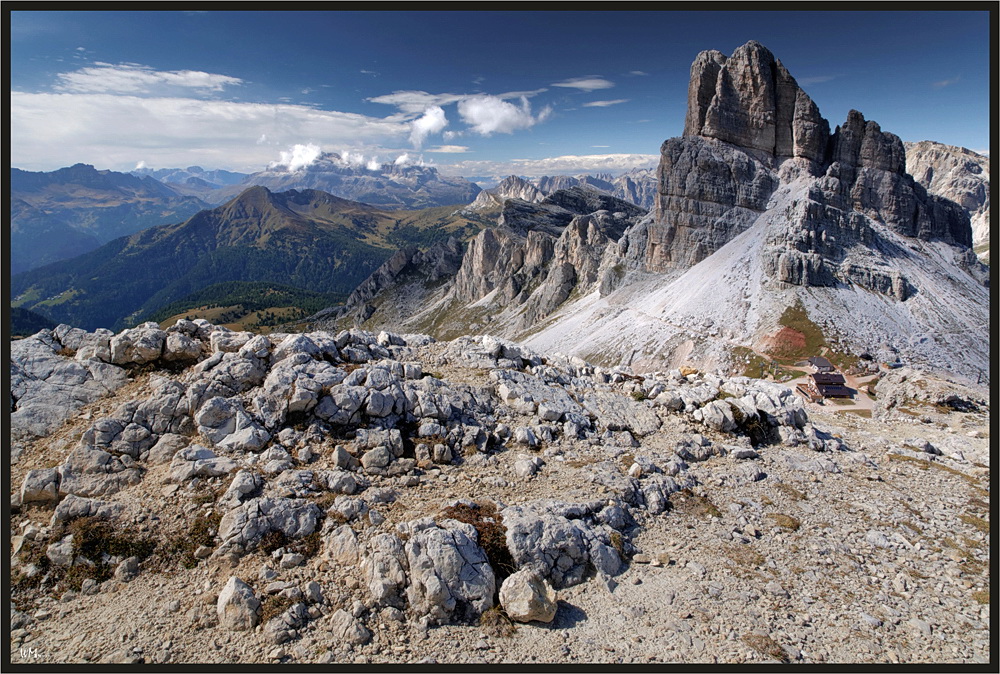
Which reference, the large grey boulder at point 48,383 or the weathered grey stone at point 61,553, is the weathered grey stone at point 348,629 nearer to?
the weathered grey stone at point 61,553

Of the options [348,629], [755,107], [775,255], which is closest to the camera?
[348,629]

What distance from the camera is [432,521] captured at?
47.5 ft

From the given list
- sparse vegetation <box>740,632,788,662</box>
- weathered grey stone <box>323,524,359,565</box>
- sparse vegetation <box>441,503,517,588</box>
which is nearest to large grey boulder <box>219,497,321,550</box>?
weathered grey stone <box>323,524,359,565</box>

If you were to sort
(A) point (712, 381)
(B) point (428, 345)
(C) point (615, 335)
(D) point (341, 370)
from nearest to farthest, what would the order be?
(D) point (341, 370) < (B) point (428, 345) < (A) point (712, 381) < (C) point (615, 335)

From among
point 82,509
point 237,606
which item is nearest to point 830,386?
point 237,606

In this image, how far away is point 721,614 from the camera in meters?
13.5

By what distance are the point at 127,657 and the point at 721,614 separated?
15.9 metres

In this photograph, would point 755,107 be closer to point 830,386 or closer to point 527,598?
point 830,386

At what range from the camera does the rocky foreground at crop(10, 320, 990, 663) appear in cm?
1198

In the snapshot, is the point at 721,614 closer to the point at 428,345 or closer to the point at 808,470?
the point at 808,470

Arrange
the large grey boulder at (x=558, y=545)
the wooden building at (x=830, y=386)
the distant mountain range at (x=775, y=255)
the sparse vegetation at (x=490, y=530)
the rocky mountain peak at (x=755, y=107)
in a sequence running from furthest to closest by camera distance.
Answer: the rocky mountain peak at (x=755, y=107)
the distant mountain range at (x=775, y=255)
the wooden building at (x=830, y=386)
the large grey boulder at (x=558, y=545)
the sparse vegetation at (x=490, y=530)

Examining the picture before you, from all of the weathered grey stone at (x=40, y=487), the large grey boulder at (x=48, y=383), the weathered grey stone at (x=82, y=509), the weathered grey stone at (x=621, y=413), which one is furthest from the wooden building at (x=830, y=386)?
the weathered grey stone at (x=40, y=487)

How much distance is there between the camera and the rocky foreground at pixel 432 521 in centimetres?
1198

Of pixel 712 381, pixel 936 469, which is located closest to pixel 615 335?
pixel 712 381
